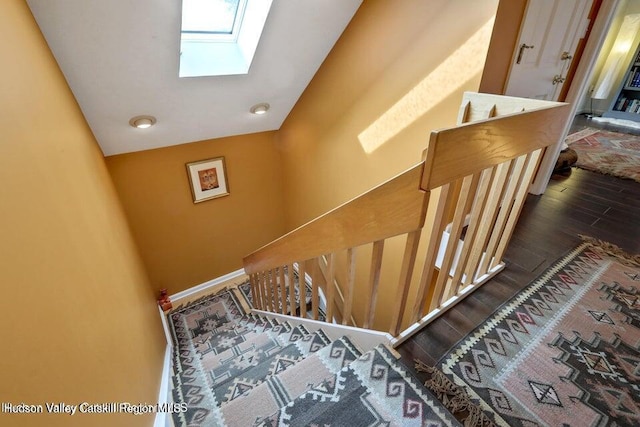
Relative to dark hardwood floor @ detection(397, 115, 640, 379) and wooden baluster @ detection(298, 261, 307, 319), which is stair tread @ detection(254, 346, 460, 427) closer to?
dark hardwood floor @ detection(397, 115, 640, 379)

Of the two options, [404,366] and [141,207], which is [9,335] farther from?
[141,207]

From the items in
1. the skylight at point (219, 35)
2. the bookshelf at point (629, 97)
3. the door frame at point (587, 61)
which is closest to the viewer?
the skylight at point (219, 35)

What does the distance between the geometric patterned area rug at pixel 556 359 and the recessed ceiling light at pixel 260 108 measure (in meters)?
2.57

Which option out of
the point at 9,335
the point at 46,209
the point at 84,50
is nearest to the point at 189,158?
the point at 84,50

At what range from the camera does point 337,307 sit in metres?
3.63

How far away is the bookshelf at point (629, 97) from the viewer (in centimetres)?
543

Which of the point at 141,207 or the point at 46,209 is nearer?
the point at 46,209

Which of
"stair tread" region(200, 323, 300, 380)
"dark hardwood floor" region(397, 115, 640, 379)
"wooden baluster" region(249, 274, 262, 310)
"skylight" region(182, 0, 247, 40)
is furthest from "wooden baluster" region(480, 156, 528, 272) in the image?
"wooden baluster" region(249, 274, 262, 310)

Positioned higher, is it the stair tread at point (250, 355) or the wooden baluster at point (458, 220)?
the wooden baluster at point (458, 220)

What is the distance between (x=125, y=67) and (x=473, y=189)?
2.14 m

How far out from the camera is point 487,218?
1.38 m

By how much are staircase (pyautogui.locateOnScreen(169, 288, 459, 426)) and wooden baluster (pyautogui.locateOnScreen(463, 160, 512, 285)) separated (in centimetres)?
63

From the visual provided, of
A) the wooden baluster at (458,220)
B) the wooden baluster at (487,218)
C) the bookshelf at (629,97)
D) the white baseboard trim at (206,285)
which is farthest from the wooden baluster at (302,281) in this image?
the bookshelf at (629,97)

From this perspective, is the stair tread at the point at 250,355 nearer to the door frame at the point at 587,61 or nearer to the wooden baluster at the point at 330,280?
the wooden baluster at the point at 330,280
